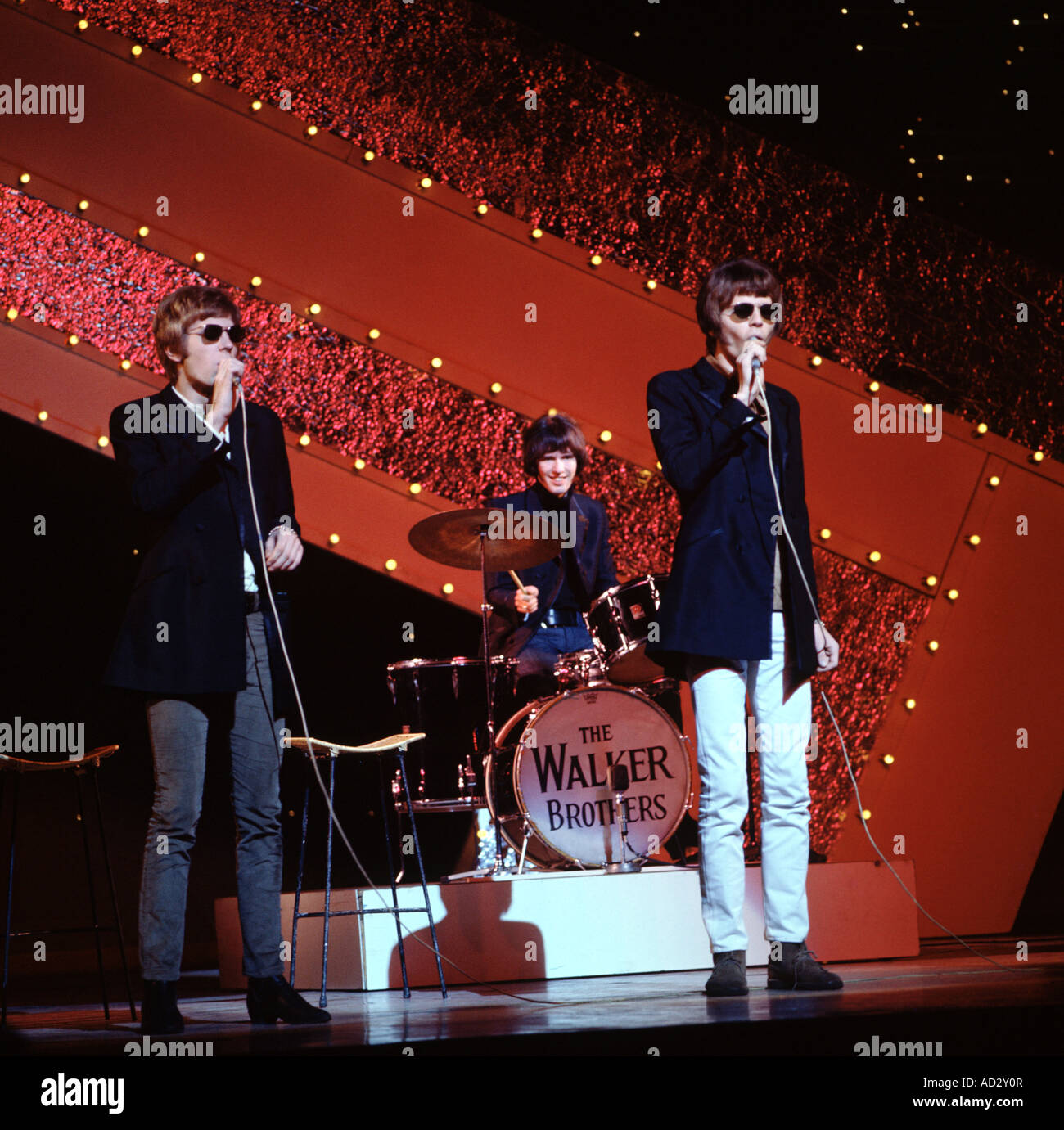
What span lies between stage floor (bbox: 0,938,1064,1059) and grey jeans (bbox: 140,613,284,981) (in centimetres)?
19

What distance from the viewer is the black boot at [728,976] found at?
278 cm

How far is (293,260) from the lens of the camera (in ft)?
17.2

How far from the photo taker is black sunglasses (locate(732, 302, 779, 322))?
2.98 meters

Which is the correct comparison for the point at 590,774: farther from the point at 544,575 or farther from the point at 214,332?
the point at 214,332

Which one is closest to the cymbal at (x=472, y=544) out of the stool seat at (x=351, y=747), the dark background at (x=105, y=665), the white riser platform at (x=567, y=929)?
the dark background at (x=105, y=665)

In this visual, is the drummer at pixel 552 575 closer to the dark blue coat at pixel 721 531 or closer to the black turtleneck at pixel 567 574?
the black turtleneck at pixel 567 574

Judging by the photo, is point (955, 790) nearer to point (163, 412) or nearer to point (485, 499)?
point (485, 499)

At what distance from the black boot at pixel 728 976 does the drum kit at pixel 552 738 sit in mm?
1299

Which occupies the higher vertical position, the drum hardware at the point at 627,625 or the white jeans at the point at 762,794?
the drum hardware at the point at 627,625

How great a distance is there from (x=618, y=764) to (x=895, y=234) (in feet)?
8.98

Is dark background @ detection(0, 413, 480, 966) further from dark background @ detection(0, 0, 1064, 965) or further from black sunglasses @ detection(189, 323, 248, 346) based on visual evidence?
black sunglasses @ detection(189, 323, 248, 346)

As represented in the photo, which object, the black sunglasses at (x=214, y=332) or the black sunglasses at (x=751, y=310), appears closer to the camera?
the black sunglasses at (x=214, y=332)
